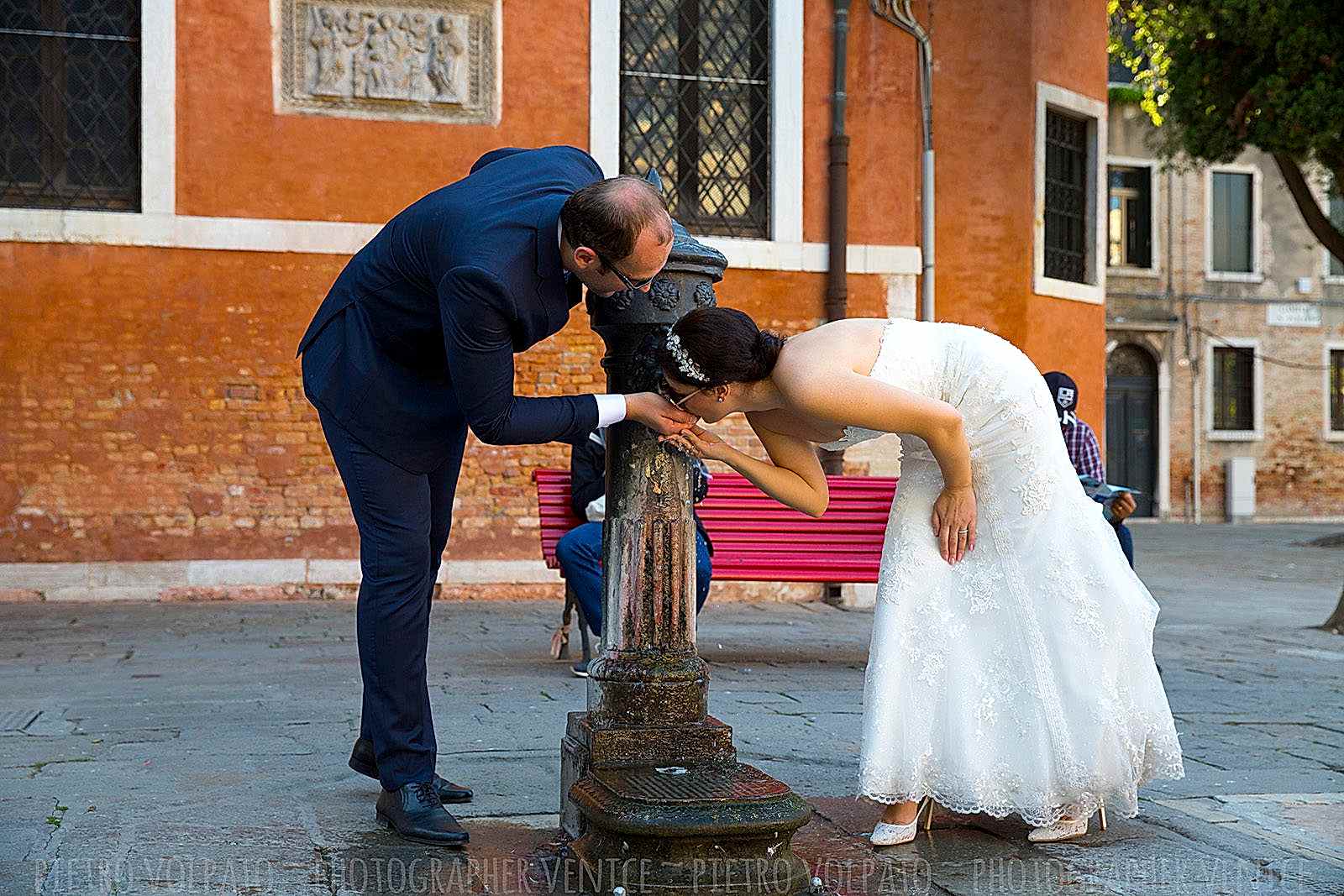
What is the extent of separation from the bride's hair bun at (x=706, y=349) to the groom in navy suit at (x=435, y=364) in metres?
0.10

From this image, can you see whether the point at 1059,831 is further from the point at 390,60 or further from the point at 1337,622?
the point at 390,60

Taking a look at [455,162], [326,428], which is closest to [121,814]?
[326,428]

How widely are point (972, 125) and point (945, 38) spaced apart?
72 centimetres

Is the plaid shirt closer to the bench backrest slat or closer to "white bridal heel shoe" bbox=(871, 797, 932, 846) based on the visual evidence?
the bench backrest slat

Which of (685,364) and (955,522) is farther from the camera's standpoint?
(955,522)

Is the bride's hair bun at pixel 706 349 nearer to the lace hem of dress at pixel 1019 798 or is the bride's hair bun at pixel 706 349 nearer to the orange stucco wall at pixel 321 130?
the lace hem of dress at pixel 1019 798

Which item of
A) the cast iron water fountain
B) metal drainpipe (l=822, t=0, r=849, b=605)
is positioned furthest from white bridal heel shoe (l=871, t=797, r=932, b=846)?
metal drainpipe (l=822, t=0, r=849, b=605)

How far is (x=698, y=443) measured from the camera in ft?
11.7

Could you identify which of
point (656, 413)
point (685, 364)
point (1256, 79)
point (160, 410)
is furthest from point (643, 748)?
point (1256, 79)

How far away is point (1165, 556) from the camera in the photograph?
1769 cm

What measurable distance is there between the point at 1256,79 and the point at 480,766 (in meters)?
16.6

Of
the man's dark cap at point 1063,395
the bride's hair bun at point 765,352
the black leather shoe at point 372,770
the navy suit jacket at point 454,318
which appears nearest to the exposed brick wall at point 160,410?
the man's dark cap at point 1063,395

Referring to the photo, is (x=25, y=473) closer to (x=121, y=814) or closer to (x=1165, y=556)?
(x=121, y=814)

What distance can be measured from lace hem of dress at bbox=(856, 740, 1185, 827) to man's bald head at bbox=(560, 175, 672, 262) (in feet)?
4.80
